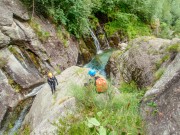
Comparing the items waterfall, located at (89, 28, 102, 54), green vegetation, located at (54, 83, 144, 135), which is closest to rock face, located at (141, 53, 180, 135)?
green vegetation, located at (54, 83, 144, 135)

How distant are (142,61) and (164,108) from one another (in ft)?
14.9

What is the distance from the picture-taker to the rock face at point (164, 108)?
4535 millimetres

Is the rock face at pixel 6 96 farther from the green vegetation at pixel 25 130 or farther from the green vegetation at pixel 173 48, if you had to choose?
the green vegetation at pixel 173 48

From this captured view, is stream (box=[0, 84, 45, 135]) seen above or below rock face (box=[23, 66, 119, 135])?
below

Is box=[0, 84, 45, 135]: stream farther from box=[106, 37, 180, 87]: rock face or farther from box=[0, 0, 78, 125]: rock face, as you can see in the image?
box=[106, 37, 180, 87]: rock face

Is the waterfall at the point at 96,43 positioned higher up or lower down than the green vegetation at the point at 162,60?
lower down

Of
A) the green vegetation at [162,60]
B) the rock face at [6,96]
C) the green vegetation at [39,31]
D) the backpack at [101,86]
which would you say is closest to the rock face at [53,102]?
the backpack at [101,86]

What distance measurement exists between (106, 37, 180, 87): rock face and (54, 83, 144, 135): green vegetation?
9.44 ft

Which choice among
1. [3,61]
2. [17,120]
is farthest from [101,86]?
[3,61]

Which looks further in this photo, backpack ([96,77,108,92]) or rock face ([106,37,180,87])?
rock face ([106,37,180,87])

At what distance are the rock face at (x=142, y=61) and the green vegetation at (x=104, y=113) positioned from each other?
288cm

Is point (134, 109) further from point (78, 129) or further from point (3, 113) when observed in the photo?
point (3, 113)

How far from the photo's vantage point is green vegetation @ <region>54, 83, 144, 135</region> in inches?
171

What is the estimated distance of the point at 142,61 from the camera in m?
9.21
